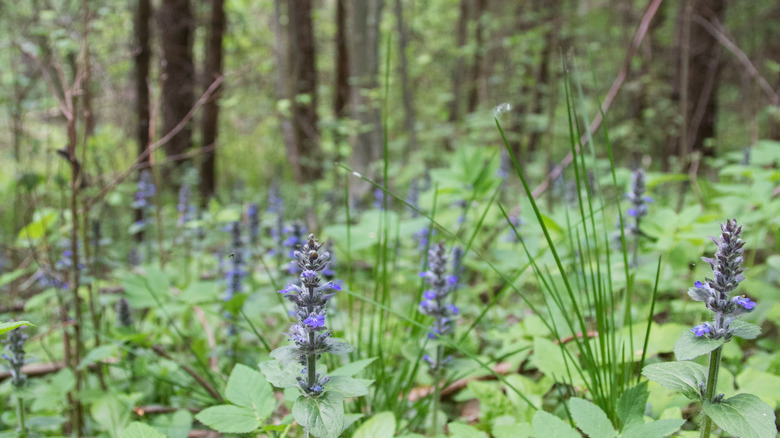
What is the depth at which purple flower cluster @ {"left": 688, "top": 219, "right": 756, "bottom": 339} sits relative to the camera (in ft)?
3.10

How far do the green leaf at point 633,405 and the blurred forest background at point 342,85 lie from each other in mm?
1718

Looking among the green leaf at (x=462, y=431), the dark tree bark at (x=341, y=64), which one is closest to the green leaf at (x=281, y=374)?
the green leaf at (x=462, y=431)

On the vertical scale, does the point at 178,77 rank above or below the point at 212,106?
above

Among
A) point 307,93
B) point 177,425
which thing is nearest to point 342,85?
point 307,93

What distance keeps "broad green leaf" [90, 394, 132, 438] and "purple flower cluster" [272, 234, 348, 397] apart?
1107mm

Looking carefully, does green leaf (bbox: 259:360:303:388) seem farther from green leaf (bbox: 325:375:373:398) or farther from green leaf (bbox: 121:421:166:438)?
green leaf (bbox: 121:421:166:438)

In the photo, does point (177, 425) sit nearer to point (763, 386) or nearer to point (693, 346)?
point (693, 346)

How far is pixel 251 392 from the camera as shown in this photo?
49.0 inches

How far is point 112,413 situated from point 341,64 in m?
9.44

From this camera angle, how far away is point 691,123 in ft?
20.0

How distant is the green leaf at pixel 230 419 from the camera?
1.11 meters

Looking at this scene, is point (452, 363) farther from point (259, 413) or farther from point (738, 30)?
point (738, 30)

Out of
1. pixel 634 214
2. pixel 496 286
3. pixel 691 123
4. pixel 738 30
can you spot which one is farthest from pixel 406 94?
pixel 738 30

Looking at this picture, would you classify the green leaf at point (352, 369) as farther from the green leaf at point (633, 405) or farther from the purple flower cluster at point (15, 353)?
the purple flower cluster at point (15, 353)
